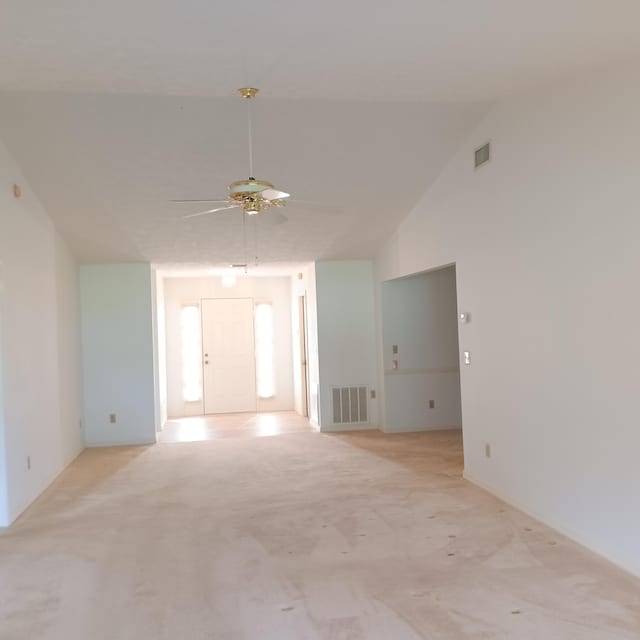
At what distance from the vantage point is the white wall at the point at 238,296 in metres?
10.9

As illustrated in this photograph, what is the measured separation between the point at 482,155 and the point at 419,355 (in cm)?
355

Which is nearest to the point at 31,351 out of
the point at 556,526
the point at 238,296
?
the point at 556,526

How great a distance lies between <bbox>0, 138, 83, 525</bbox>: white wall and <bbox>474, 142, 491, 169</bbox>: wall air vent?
3731mm

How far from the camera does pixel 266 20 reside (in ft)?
10.1

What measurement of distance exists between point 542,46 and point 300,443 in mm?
5295

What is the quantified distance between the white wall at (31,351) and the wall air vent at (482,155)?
3.73m

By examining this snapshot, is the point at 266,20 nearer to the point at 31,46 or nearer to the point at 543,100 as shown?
the point at 31,46

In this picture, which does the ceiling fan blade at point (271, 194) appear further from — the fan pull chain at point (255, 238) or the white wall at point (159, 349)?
the white wall at point (159, 349)

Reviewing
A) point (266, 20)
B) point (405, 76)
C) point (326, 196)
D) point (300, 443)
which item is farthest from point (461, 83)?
point (300, 443)

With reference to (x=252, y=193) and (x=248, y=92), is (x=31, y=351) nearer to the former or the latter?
(x=252, y=193)

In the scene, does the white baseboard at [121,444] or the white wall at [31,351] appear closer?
the white wall at [31,351]

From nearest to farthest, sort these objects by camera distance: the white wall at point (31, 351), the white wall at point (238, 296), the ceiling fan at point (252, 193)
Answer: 1. the ceiling fan at point (252, 193)
2. the white wall at point (31, 351)
3. the white wall at point (238, 296)

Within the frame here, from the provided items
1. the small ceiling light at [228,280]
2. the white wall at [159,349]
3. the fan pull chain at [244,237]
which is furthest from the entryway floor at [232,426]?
the fan pull chain at [244,237]

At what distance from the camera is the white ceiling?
3055 millimetres
